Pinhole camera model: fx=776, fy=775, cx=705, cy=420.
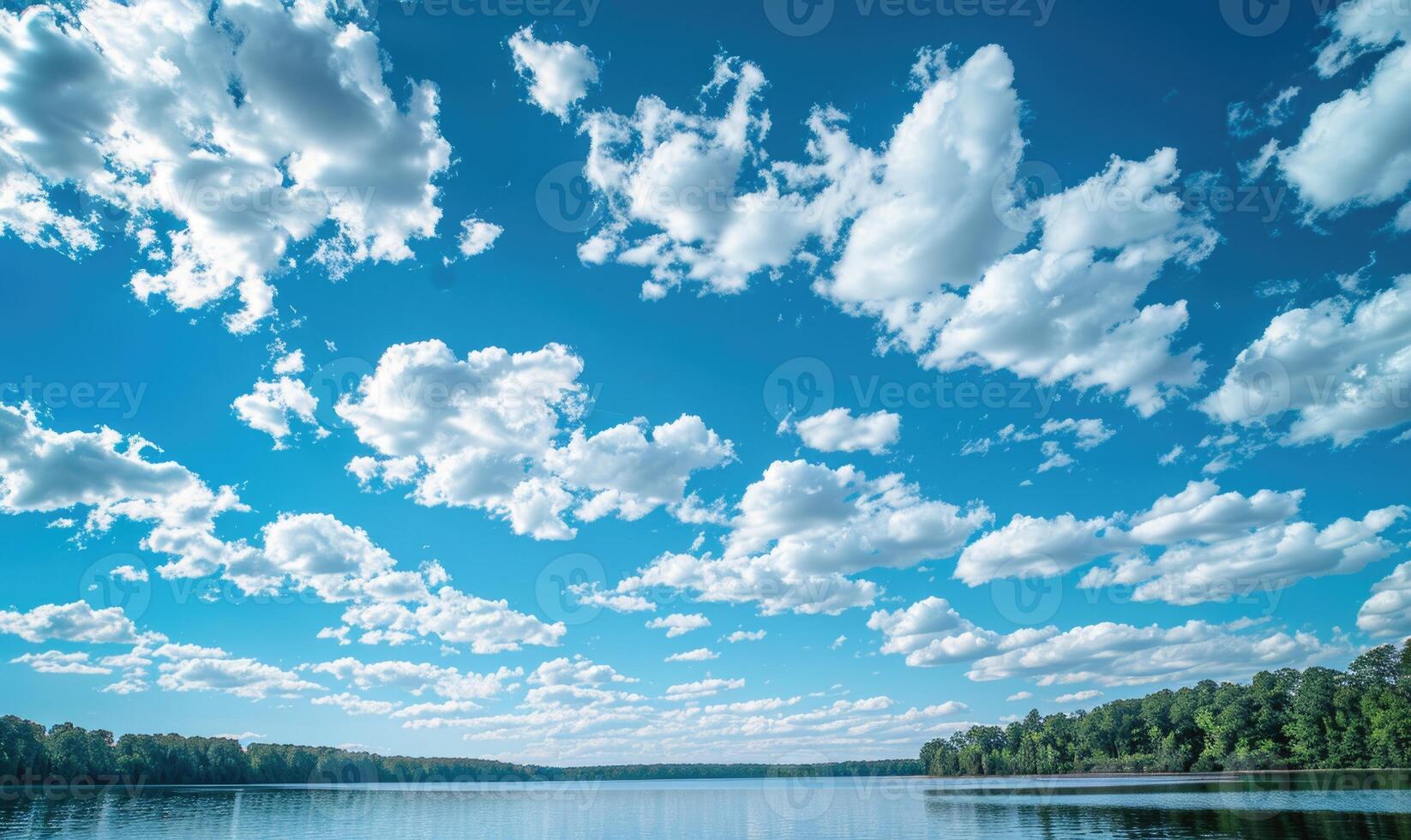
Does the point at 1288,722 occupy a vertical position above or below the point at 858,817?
above

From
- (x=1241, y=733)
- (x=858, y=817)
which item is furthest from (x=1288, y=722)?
(x=858, y=817)

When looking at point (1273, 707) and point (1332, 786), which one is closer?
point (1332, 786)

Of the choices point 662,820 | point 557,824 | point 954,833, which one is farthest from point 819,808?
point 954,833

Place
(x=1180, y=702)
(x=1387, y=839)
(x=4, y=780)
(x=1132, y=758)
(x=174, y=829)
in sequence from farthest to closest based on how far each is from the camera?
1. (x=1132, y=758)
2. (x=1180, y=702)
3. (x=4, y=780)
4. (x=174, y=829)
5. (x=1387, y=839)

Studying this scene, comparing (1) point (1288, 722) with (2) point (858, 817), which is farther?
(1) point (1288, 722)

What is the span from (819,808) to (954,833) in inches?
2419

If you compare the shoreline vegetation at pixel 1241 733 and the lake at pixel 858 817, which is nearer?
the lake at pixel 858 817

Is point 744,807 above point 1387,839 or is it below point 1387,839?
below

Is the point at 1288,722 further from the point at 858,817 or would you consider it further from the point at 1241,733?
the point at 858,817

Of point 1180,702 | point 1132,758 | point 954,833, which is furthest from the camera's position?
point 1132,758

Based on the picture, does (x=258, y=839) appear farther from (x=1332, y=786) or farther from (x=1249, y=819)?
(x=1332, y=786)

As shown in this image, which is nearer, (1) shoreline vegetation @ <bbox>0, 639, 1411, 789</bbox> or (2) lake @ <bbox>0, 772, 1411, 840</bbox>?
(2) lake @ <bbox>0, 772, 1411, 840</bbox>

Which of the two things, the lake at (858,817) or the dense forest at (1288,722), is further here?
the dense forest at (1288,722)

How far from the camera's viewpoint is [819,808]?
128m
